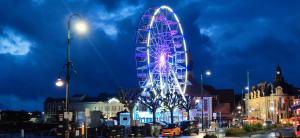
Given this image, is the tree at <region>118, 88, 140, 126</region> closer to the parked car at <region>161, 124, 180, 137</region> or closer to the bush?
the parked car at <region>161, 124, 180, 137</region>

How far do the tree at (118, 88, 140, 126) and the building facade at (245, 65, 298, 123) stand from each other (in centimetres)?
7348

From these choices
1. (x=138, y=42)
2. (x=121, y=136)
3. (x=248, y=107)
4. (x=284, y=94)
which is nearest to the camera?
(x=121, y=136)

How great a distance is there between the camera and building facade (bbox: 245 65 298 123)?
16275 centimetres

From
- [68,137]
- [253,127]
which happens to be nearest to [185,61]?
[253,127]

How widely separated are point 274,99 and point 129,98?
85.7 metres

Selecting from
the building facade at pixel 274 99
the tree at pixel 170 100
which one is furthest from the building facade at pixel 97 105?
the tree at pixel 170 100

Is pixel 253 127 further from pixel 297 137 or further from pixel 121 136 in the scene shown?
pixel 297 137

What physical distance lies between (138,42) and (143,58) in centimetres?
298

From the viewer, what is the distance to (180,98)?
104 meters

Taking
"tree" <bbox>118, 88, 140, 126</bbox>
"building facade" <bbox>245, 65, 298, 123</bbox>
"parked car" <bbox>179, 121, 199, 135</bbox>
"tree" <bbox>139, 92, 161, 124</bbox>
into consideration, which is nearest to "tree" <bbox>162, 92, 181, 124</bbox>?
"tree" <bbox>139, 92, 161, 124</bbox>

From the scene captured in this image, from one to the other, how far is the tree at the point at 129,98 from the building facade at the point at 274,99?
73.5m

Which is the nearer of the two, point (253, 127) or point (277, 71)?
point (253, 127)

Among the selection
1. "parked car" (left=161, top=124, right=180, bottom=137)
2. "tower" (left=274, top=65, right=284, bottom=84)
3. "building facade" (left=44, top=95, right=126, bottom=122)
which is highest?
"tower" (left=274, top=65, right=284, bottom=84)

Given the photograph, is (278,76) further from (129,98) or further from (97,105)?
(129,98)
